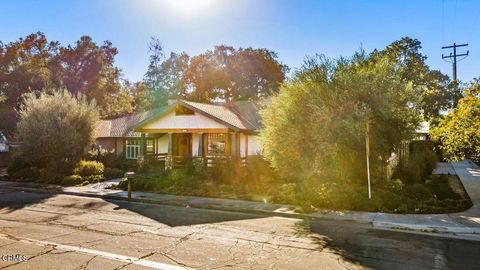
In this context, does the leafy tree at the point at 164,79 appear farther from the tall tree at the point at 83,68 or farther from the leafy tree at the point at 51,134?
the leafy tree at the point at 51,134

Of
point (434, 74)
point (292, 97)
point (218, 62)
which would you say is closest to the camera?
point (292, 97)

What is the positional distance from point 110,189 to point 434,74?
33.3 metres

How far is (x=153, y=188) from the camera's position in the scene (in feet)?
54.2

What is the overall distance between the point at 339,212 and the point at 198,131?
1389 centimetres

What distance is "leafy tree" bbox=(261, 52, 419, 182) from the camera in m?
12.9

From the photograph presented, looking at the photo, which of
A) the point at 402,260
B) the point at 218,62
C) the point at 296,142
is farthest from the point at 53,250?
the point at 218,62

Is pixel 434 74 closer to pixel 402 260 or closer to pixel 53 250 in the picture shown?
pixel 402 260

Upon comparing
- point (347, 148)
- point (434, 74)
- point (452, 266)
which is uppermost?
point (434, 74)

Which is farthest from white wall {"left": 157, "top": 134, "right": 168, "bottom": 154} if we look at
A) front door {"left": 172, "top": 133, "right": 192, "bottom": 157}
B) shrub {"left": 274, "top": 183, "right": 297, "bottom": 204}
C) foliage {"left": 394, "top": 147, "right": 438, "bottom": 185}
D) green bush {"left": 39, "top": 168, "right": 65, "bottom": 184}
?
foliage {"left": 394, "top": 147, "right": 438, "bottom": 185}

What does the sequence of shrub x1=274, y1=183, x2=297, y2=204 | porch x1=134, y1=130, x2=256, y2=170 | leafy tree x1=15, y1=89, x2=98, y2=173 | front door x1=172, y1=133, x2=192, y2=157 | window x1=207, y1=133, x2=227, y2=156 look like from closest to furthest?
shrub x1=274, y1=183, x2=297, y2=204
leafy tree x1=15, y1=89, x2=98, y2=173
porch x1=134, y1=130, x2=256, y2=170
window x1=207, y1=133, x2=227, y2=156
front door x1=172, y1=133, x2=192, y2=157

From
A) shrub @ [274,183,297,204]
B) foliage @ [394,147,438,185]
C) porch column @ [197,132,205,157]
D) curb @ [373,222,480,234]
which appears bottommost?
curb @ [373,222,480,234]

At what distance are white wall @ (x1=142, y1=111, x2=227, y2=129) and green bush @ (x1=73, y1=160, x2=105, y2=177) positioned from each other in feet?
16.3

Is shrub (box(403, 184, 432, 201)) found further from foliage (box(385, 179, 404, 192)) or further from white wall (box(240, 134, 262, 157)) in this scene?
white wall (box(240, 134, 262, 157))

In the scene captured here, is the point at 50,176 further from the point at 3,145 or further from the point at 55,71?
the point at 55,71
